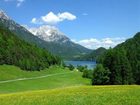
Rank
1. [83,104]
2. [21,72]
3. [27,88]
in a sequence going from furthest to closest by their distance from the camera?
[21,72] < [27,88] < [83,104]

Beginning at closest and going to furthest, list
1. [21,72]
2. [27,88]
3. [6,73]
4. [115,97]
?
[115,97]
[27,88]
[6,73]
[21,72]

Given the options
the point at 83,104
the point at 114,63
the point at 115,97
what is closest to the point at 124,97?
the point at 115,97

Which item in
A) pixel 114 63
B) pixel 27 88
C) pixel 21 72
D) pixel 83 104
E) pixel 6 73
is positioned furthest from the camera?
pixel 21 72

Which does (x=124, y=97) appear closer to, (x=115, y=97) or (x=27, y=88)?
(x=115, y=97)

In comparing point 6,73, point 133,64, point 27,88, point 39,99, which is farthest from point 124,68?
point 39,99

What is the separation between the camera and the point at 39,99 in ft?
133

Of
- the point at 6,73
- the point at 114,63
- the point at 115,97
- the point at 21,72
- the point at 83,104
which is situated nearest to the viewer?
the point at 83,104

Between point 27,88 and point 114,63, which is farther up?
point 114,63

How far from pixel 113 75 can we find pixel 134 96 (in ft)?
307

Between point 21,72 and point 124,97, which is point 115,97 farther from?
point 21,72

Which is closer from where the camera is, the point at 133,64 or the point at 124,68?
the point at 124,68

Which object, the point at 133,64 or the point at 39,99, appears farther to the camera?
the point at 133,64

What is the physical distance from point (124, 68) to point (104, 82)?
8369mm

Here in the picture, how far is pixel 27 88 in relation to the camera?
143m
